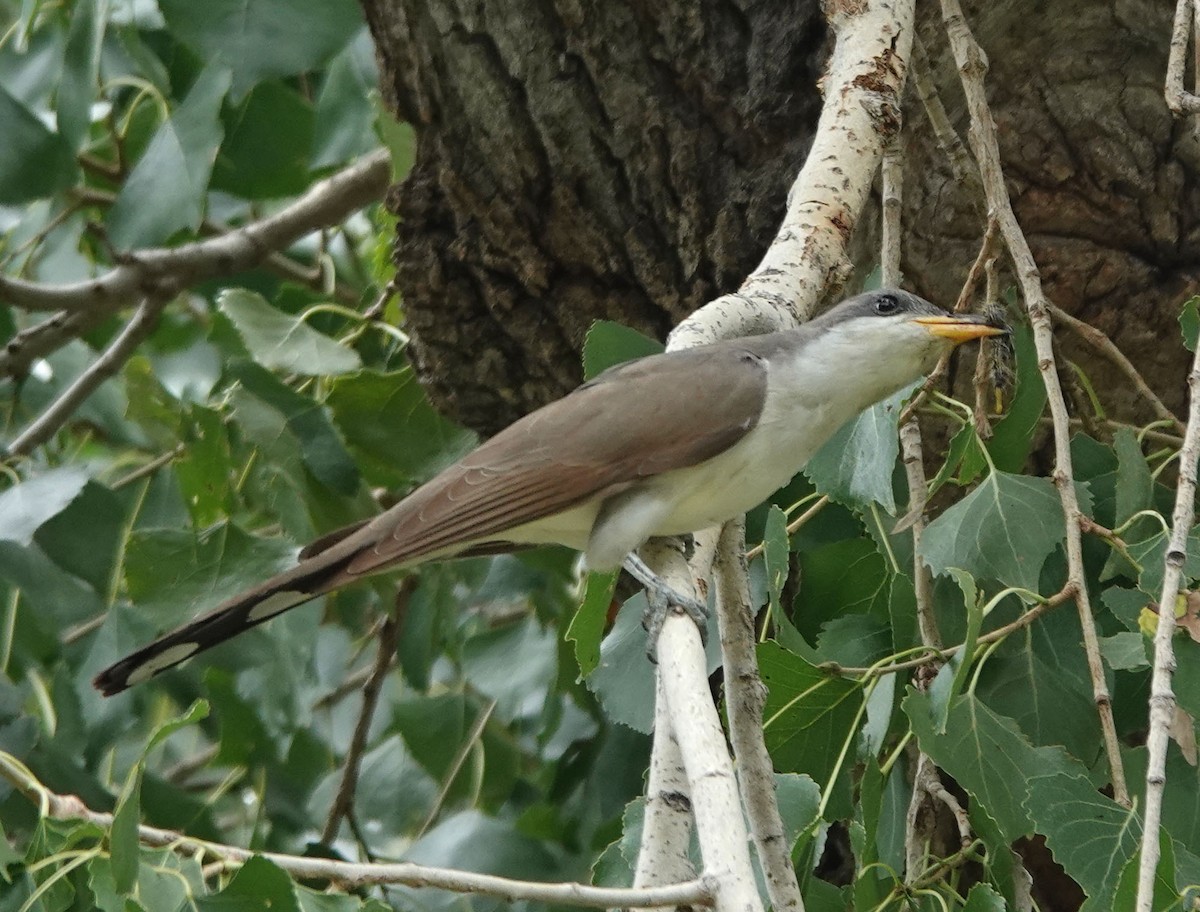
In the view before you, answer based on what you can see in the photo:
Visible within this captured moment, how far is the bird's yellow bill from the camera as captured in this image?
2432 mm

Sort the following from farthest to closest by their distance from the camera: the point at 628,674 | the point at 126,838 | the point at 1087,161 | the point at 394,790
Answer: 1. the point at 394,790
2. the point at 1087,161
3. the point at 628,674
4. the point at 126,838

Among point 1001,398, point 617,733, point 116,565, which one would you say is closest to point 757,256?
point 1001,398

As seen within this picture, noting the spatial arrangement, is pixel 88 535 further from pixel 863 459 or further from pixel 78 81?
pixel 863 459

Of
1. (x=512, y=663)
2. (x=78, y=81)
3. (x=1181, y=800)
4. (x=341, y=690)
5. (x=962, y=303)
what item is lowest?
(x=341, y=690)

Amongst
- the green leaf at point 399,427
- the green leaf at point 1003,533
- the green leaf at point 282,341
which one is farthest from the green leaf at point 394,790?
the green leaf at point 1003,533

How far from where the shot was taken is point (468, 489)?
249 cm

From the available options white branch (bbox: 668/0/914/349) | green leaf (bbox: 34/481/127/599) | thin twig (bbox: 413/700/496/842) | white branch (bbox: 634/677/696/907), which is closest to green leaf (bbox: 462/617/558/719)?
thin twig (bbox: 413/700/496/842)

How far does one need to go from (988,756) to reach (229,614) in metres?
1.24

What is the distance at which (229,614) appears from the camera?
2486 millimetres

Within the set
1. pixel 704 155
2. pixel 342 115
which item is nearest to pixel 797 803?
pixel 704 155

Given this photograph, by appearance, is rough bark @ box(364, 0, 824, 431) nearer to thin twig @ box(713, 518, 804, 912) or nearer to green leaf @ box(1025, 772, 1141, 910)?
thin twig @ box(713, 518, 804, 912)

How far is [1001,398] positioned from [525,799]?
78.6 inches

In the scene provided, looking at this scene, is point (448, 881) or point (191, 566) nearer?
point (448, 881)

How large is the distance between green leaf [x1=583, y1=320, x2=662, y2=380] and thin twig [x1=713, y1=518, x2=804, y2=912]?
54 cm
